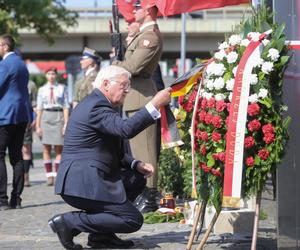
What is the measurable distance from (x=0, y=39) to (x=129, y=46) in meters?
1.99

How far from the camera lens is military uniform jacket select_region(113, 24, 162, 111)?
8.94 metres

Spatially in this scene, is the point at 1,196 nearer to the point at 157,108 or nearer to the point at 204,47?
the point at 157,108

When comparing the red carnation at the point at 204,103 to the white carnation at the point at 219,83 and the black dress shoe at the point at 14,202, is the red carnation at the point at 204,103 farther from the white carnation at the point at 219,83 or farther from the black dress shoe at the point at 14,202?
the black dress shoe at the point at 14,202

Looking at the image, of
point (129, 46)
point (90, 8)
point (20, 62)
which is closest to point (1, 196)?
point (20, 62)

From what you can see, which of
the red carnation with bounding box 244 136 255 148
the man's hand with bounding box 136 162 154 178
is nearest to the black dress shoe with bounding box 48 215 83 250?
the man's hand with bounding box 136 162 154 178

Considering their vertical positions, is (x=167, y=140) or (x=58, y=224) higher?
(x=167, y=140)

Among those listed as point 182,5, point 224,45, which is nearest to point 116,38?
point 182,5

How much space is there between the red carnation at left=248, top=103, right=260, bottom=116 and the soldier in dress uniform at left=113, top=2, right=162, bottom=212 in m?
3.06

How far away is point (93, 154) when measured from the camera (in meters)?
6.92

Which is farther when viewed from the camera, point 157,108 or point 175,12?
point 175,12

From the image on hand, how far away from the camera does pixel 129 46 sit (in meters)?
9.20

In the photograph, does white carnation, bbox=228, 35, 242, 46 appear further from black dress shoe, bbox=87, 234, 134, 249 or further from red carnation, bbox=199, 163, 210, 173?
black dress shoe, bbox=87, 234, 134, 249

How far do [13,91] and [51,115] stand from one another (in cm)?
362

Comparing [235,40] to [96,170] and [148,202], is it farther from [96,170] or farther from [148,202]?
[148,202]
